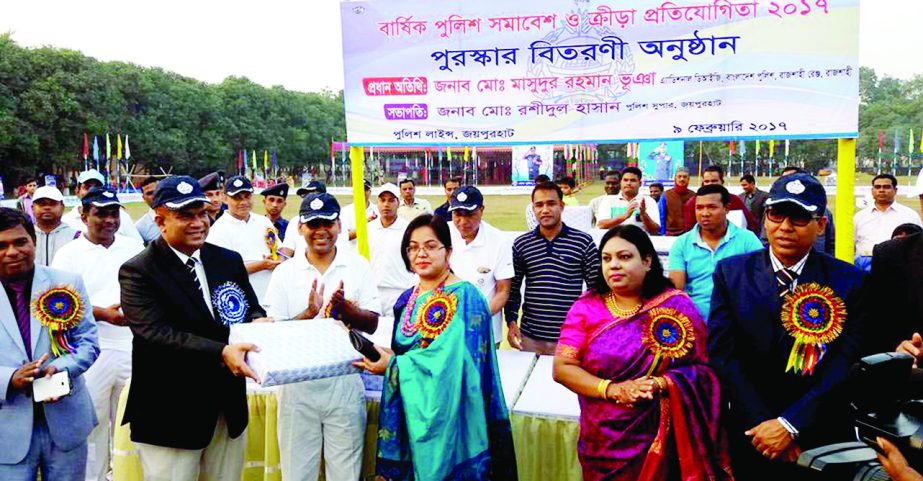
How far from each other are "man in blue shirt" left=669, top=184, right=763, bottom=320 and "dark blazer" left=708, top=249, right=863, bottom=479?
4.64 ft

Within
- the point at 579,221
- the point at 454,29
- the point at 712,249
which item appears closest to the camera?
the point at 712,249

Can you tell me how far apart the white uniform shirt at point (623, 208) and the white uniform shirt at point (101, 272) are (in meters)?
5.17

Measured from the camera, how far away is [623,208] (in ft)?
25.5

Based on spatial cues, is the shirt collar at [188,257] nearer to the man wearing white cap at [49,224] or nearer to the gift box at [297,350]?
the gift box at [297,350]

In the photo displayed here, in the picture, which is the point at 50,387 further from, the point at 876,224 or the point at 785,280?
the point at 876,224

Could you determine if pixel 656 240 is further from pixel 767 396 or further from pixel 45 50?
pixel 45 50

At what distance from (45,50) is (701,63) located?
138 feet

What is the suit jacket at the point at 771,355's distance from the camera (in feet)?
7.91

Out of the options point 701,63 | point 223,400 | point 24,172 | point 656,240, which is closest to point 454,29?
point 701,63

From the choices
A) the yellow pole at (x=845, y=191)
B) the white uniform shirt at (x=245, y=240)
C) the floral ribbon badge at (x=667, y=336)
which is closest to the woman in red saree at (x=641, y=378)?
the floral ribbon badge at (x=667, y=336)

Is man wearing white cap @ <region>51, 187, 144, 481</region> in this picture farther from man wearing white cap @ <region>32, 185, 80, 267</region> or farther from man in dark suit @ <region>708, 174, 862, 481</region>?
man in dark suit @ <region>708, 174, 862, 481</region>

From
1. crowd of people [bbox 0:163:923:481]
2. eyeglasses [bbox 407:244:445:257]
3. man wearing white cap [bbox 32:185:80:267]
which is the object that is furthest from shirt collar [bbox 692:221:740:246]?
man wearing white cap [bbox 32:185:80:267]

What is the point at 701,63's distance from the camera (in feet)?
15.3

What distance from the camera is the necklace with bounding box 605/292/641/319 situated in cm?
258
